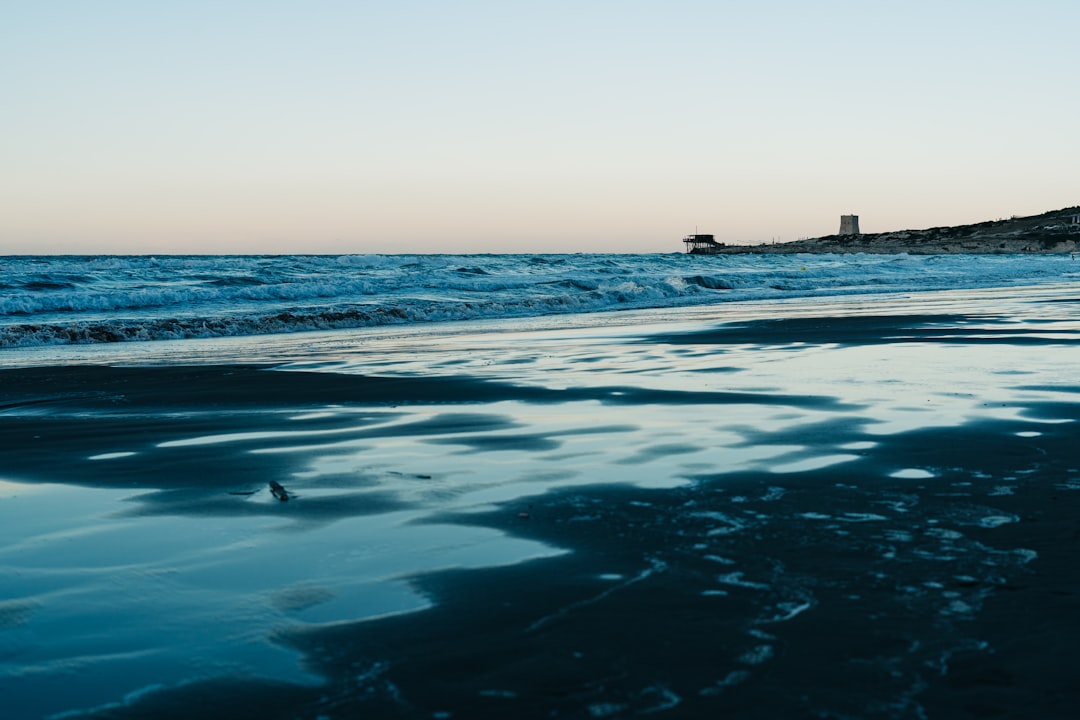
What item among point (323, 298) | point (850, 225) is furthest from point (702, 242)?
point (323, 298)

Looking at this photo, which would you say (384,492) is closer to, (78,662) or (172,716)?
(78,662)

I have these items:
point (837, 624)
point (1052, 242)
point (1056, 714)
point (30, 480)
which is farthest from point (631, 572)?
point (1052, 242)

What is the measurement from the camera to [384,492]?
13.2 ft

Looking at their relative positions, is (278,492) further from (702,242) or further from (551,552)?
(702,242)

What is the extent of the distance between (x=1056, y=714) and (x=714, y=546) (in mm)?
1289

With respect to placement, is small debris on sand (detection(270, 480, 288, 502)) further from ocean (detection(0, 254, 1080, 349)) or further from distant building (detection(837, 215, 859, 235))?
distant building (detection(837, 215, 859, 235))

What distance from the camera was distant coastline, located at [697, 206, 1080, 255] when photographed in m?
87.9

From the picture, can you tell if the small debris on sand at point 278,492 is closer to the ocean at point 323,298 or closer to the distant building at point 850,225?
the ocean at point 323,298

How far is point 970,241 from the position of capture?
317 ft

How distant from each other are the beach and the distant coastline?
3265 inches

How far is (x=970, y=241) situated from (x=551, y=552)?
10232cm

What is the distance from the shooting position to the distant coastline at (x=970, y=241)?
87875mm

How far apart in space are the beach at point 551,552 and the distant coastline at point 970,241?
272ft

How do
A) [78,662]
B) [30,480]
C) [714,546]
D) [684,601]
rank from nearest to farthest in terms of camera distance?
[78,662] < [684,601] < [714,546] < [30,480]
